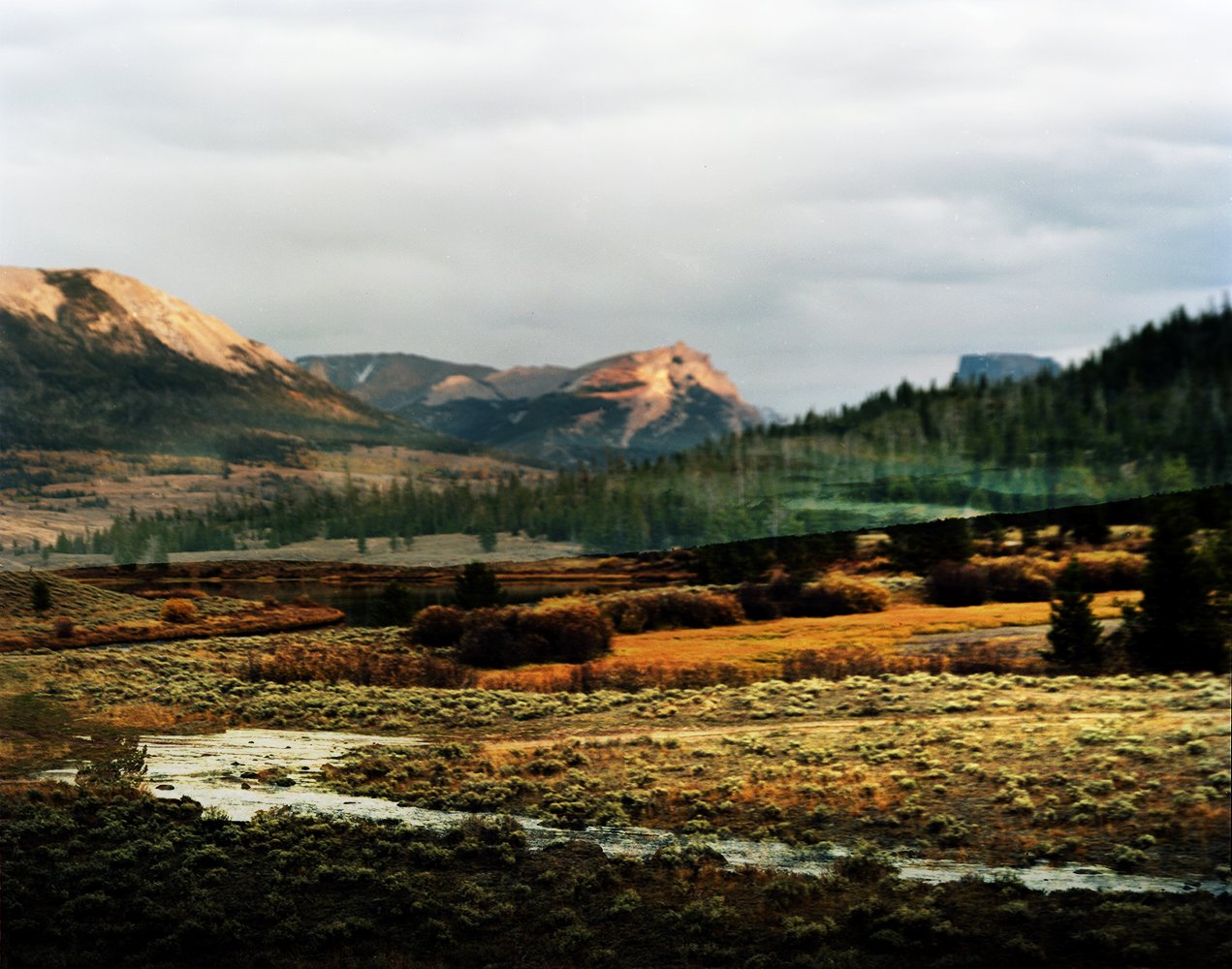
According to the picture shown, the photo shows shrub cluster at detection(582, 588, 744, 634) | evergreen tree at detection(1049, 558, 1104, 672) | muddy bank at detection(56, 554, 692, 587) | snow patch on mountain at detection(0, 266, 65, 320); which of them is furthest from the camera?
shrub cluster at detection(582, 588, 744, 634)

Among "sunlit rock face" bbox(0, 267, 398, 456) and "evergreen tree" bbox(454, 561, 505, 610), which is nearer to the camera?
"sunlit rock face" bbox(0, 267, 398, 456)

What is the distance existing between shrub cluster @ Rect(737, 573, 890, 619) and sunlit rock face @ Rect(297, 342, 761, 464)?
7.48ft

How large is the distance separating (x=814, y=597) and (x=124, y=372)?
3843 millimetres

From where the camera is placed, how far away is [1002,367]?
391 cm

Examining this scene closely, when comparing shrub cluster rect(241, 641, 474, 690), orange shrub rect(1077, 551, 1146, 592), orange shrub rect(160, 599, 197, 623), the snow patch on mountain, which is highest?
the snow patch on mountain

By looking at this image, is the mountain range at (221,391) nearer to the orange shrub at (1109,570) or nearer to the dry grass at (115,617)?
the dry grass at (115,617)

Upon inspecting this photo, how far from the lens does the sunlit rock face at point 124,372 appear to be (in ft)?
13.2

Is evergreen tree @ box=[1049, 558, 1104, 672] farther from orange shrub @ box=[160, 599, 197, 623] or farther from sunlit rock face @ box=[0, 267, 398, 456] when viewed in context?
orange shrub @ box=[160, 599, 197, 623]

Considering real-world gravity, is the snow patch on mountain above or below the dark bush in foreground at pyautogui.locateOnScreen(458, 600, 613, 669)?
above

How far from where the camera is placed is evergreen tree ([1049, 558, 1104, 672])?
5.48 meters

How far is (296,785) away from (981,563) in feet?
12.7

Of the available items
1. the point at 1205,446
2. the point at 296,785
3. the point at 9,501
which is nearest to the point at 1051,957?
the point at 1205,446

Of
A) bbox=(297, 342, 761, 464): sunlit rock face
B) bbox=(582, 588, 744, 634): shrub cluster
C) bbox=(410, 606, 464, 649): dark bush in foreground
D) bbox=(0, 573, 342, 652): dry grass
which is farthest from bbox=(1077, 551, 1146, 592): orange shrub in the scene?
bbox=(0, 573, 342, 652): dry grass

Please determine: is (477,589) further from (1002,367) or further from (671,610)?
(1002,367)
